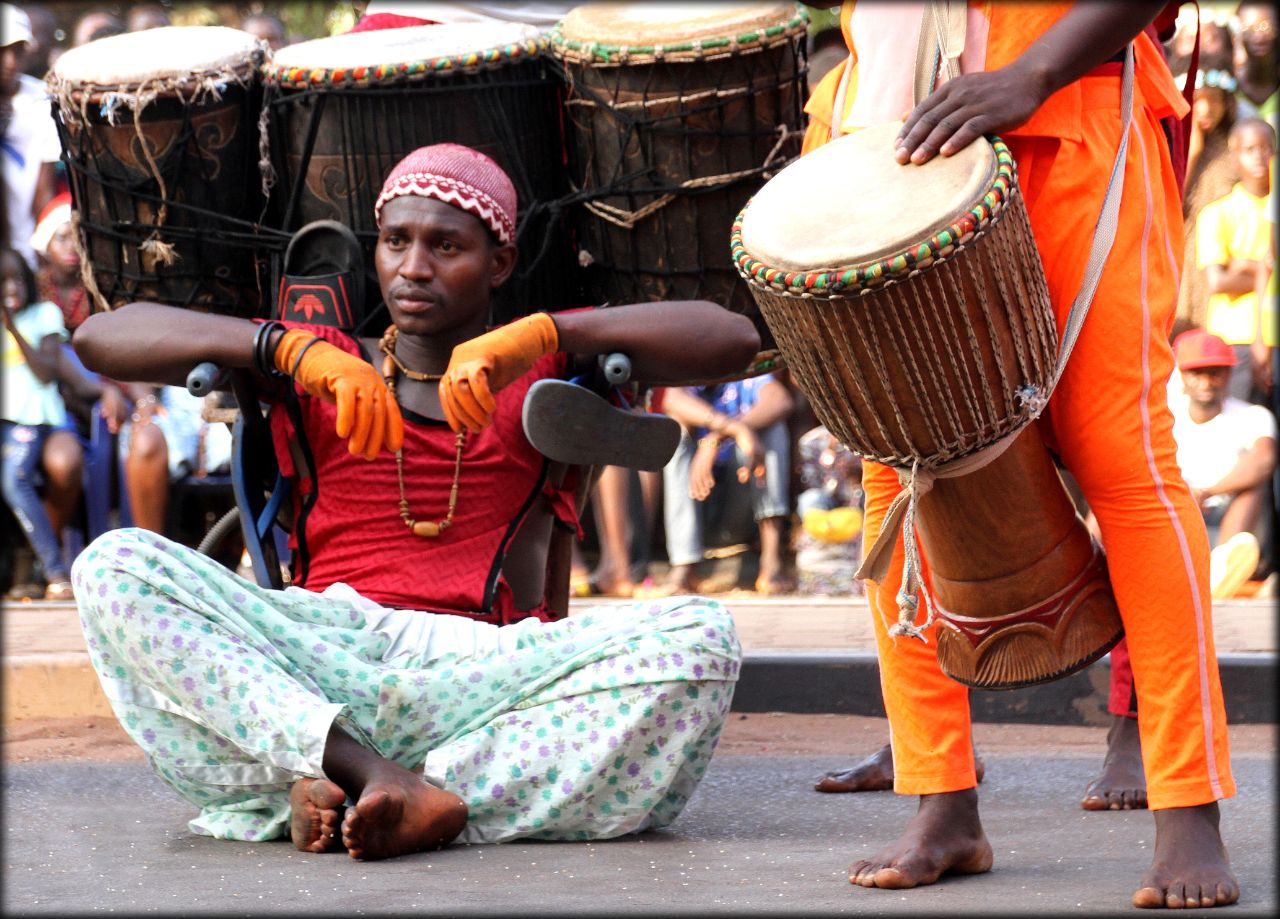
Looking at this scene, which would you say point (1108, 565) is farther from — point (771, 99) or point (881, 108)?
point (771, 99)

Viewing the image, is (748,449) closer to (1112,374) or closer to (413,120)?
(413,120)

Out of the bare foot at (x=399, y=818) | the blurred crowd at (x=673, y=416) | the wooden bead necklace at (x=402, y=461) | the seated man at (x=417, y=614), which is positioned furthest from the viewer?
the blurred crowd at (x=673, y=416)

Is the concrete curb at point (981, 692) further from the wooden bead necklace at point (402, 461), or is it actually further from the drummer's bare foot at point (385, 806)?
the drummer's bare foot at point (385, 806)

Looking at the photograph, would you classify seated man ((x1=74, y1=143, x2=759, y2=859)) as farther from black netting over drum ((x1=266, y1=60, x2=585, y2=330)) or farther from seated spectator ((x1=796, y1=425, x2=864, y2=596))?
seated spectator ((x1=796, y1=425, x2=864, y2=596))

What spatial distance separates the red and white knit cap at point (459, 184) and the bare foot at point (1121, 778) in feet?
5.63

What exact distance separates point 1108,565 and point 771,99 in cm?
167

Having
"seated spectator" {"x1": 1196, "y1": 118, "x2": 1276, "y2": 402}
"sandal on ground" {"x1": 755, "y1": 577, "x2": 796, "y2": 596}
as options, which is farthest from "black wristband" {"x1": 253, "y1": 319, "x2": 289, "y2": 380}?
"seated spectator" {"x1": 1196, "y1": 118, "x2": 1276, "y2": 402}

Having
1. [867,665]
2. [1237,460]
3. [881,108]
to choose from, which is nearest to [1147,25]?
[881,108]

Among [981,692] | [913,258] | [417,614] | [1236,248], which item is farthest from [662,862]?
[1236,248]

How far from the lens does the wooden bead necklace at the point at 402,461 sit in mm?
3744

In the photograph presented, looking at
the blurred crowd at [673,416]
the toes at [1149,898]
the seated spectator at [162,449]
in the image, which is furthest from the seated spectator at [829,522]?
the toes at [1149,898]

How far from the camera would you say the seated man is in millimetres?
3285

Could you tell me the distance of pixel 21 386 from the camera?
24.8 ft

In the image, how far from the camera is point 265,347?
11.8ft
